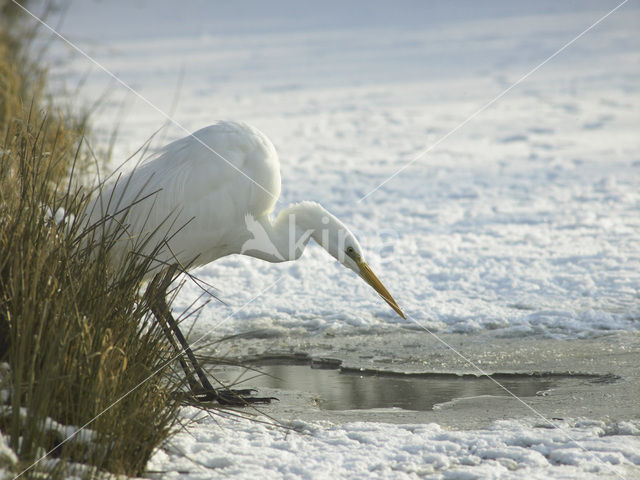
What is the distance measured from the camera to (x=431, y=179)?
363 inches

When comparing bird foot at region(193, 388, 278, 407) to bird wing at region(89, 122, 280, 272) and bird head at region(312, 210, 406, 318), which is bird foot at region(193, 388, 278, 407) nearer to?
bird wing at region(89, 122, 280, 272)

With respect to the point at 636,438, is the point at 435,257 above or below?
above

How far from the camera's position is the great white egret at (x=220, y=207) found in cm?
450

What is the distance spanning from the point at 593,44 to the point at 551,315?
42.3 feet

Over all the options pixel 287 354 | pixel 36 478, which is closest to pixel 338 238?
pixel 287 354

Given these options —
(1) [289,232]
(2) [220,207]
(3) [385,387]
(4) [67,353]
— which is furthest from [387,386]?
(4) [67,353]

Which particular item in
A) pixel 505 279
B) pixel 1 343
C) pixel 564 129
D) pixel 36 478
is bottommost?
pixel 36 478

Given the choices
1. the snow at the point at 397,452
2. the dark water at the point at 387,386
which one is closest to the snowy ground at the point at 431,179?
the snow at the point at 397,452

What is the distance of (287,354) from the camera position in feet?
15.6

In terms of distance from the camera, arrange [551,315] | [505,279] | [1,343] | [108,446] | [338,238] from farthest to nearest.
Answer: [505,279] → [551,315] → [338,238] → [1,343] → [108,446]

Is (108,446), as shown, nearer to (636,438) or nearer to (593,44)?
(636,438)

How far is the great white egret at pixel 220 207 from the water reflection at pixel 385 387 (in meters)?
0.42

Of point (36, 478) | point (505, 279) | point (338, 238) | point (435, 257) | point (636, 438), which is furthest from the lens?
point (435, 257)

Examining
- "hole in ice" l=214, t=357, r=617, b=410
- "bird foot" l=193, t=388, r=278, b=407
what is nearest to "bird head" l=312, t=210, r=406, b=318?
"hole in ice" l=214, t=357, r=617, b=410
